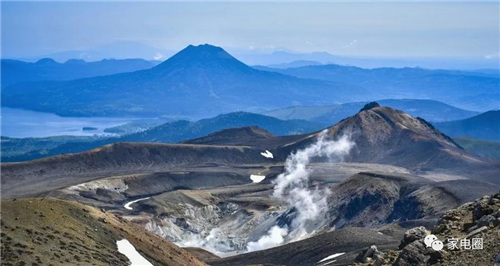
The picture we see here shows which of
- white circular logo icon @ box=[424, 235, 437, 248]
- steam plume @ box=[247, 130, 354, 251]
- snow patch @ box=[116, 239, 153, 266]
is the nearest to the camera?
white circular logo icon @ box=[424, 235, 437, 248]

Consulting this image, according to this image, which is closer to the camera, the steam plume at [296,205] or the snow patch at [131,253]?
the snow patch at [131,253]

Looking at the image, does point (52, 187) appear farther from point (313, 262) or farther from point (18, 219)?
point (18, 219)

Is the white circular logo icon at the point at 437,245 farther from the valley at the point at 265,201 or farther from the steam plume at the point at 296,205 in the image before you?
the steam plume at the point at 296,205

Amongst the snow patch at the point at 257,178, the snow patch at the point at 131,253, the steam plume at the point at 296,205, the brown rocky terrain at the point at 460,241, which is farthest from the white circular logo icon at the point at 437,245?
the snow patch at the point at 257,178

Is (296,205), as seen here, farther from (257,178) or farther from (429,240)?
(429,240)

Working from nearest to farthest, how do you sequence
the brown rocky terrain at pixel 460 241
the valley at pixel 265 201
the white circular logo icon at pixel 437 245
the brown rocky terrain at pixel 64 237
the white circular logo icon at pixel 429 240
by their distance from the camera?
the brown rocky terrain at pixel 460 241 < the white circular logo icon at pixel 437 245 < the white circular logo icon at pixel 429 240 < the brown rocky terrain at pixel 64 237 < the valley at pixel 265 201

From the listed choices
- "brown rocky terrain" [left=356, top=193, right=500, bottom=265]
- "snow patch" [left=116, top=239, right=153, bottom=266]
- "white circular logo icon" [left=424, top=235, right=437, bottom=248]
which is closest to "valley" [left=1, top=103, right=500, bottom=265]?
"snow patch" [left=116, top=239, right=153, bottom=266]

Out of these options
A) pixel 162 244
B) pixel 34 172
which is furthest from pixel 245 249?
pixel 34 172

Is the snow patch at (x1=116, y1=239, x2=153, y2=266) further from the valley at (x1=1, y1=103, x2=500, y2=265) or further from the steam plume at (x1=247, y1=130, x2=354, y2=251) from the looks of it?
the steam plume at (x1=247, y1=130, x2=354, y2=251)
